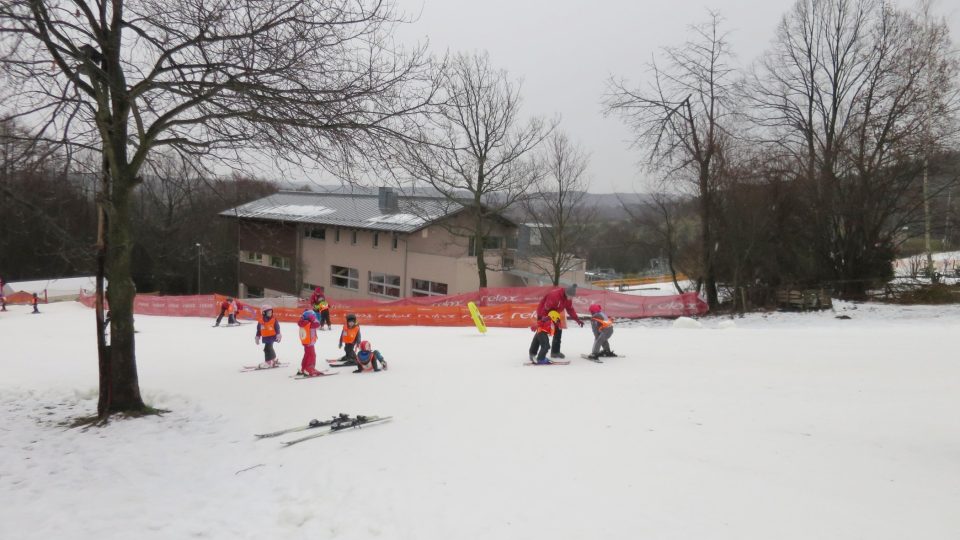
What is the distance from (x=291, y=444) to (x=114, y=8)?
621cm

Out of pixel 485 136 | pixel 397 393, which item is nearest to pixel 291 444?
pixel 397 393

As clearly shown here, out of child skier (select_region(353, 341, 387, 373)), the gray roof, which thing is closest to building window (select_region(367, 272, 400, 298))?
the gray roof

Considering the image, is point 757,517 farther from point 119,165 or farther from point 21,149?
point 21,149

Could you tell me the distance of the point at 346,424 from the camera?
7.60 m

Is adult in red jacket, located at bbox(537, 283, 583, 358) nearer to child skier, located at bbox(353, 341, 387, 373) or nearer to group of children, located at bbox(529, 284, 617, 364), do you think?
group of children, located at bbox(529, 284, 617, 364)

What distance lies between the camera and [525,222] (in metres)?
38.4

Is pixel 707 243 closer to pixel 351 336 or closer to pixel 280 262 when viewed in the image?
pixel 351 336

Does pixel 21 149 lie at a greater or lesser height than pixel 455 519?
greater

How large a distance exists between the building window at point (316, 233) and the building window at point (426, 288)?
934 cm

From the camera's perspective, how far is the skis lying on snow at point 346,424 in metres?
7.21

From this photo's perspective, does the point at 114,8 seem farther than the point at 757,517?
Yes

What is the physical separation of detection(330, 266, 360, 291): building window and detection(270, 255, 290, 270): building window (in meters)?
5.13

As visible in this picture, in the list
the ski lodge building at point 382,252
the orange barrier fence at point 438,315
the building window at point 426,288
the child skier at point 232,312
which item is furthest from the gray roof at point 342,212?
the child skier at point 232,312

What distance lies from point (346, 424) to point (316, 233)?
3804cm
